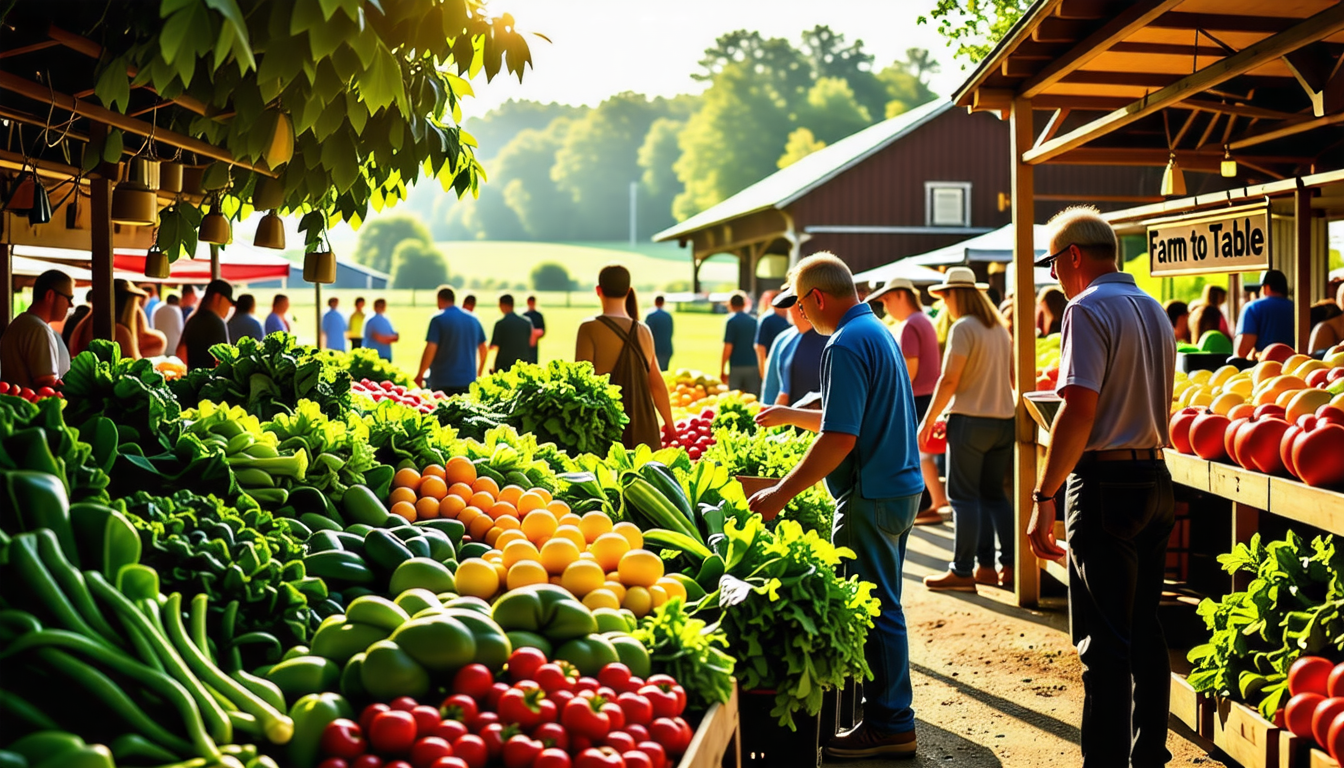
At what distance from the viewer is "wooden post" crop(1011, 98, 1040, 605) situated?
21.8 feet

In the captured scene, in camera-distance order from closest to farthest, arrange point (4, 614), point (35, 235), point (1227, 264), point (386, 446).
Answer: point (4, 614)
point (386, 446)
point (1227, 264)
point (35, 235)

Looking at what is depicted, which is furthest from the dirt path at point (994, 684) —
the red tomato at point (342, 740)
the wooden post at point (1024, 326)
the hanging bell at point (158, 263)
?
the hanging bell at point (158, 263)

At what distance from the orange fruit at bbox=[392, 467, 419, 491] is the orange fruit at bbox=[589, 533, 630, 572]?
103cm

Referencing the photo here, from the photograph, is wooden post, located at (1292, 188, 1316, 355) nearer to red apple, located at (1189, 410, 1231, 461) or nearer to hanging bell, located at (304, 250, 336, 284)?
red apple, located at (1189, 410, 1231, 461)

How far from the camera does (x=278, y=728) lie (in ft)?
6.82

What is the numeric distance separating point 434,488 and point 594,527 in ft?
2.45

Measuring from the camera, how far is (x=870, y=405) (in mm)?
4203

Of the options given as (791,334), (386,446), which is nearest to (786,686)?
(386,446)

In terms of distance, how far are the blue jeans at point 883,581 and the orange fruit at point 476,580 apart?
68.4 inches

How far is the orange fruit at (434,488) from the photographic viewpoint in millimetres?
3934

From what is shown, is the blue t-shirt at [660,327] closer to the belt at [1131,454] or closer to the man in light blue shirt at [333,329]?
the man in light blue shirt at [333,329]

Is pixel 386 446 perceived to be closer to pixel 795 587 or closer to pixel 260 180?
pixel 795 587

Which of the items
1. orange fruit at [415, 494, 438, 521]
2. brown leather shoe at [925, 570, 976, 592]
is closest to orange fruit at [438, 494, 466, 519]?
orange fruit at [415, 494, 438, 521]

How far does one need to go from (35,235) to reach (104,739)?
6.41 m
